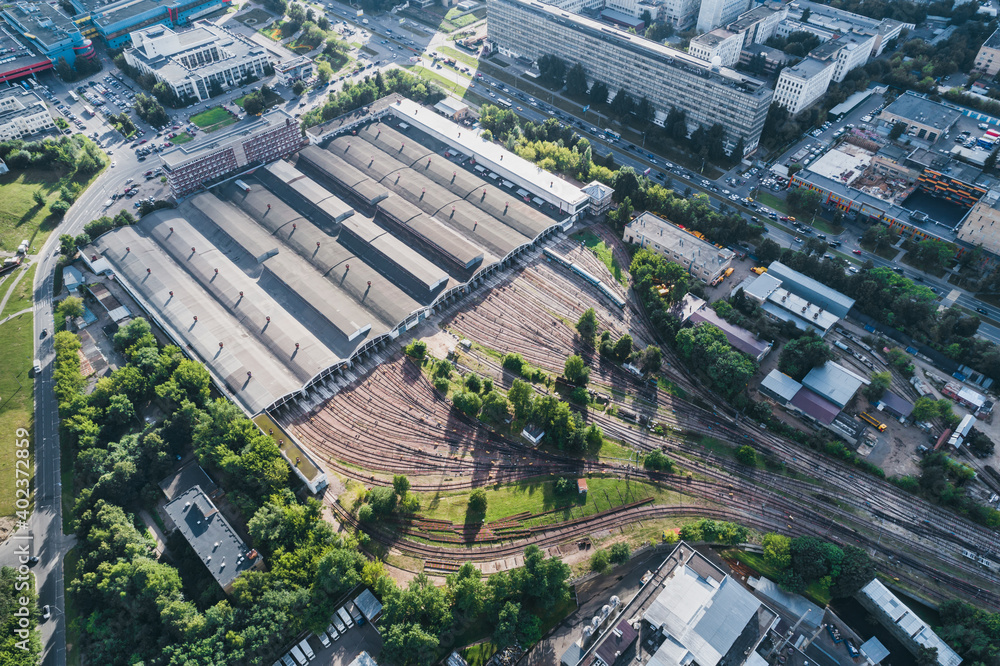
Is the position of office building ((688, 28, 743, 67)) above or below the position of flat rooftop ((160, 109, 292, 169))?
above

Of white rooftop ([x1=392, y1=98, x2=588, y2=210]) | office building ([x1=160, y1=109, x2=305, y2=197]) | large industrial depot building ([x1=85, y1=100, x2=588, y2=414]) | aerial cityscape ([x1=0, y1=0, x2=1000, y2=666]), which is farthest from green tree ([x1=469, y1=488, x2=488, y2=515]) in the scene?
office building ([x1=160, y1=109, x2=305, y2=197])

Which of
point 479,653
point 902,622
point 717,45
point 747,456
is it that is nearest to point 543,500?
point 479,653

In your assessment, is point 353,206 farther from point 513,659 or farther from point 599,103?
point 513,659

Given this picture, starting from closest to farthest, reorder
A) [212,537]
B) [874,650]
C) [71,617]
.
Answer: [874,650], [71,617], [212,537]

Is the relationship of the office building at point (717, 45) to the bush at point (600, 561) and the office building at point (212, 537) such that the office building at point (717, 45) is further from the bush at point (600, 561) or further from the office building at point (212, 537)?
the office building at point (212, 537)

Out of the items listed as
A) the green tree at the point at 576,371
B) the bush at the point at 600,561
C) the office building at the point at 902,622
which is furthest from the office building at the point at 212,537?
the office building at the point at 902,622

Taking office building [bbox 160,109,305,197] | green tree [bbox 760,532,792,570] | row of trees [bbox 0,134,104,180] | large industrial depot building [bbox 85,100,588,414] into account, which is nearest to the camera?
green tree [bbox 760,532,792,570]

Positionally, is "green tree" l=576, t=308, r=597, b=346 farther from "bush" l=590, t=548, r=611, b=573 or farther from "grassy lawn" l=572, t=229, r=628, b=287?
"bush" l=590, t=548, r=611, b=573

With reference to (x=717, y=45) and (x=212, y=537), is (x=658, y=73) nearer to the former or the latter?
(x=717, y=45)
